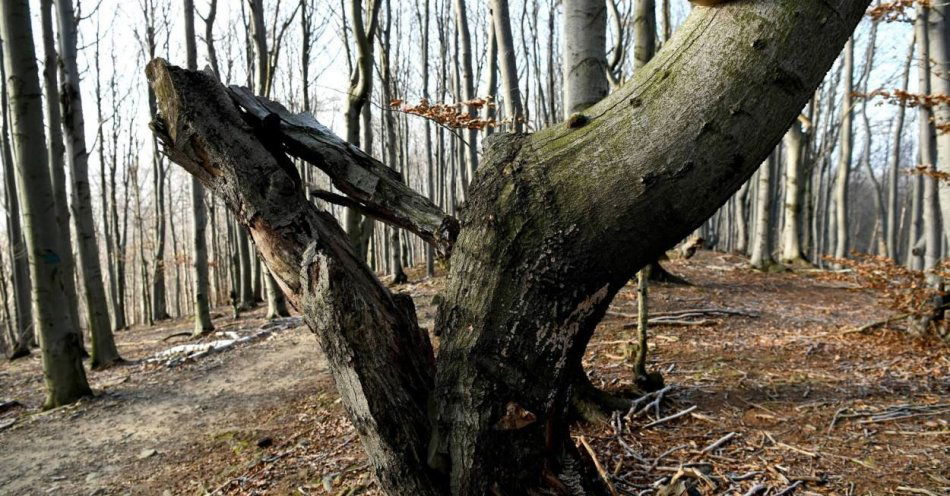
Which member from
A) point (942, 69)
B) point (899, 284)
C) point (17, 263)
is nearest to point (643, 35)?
point (942, 69)

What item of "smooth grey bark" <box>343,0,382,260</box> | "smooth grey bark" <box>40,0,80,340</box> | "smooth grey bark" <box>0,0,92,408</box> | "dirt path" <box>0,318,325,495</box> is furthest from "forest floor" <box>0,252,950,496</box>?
"smooth grey bark" <box>343,0,382,260</box>

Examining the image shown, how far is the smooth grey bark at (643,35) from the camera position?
461cm

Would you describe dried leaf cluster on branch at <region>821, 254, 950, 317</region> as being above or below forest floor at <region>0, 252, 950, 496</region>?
above

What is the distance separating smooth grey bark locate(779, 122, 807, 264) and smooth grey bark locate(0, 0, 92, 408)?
12482mm

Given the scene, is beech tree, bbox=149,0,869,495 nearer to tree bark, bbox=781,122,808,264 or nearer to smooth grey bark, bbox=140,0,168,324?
tree bark, bbox=781,122,808,264

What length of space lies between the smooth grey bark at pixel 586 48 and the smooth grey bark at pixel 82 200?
7537 millimetres

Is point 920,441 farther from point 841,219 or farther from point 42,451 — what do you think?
point 841,219

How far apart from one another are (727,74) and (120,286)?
20990 millimetres

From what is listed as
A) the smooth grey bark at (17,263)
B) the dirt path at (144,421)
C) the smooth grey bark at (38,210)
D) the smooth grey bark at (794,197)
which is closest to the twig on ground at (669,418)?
the dirt path at (144,421)

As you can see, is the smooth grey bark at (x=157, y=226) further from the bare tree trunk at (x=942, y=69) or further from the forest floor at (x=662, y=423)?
the bare tree trunk at (x=942, y=69)

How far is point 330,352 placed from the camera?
170 cm

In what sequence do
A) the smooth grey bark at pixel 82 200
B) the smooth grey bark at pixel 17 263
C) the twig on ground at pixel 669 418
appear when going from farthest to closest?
the smooth grey bark at pixel 17 263
the smooth grey bark at pixel 82 200
the twig on ground at pixel 669 418

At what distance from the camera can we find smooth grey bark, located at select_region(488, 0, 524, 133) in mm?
7031

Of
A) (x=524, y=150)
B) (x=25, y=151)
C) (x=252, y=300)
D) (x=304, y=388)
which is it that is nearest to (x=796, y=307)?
(x=304, y=388)
